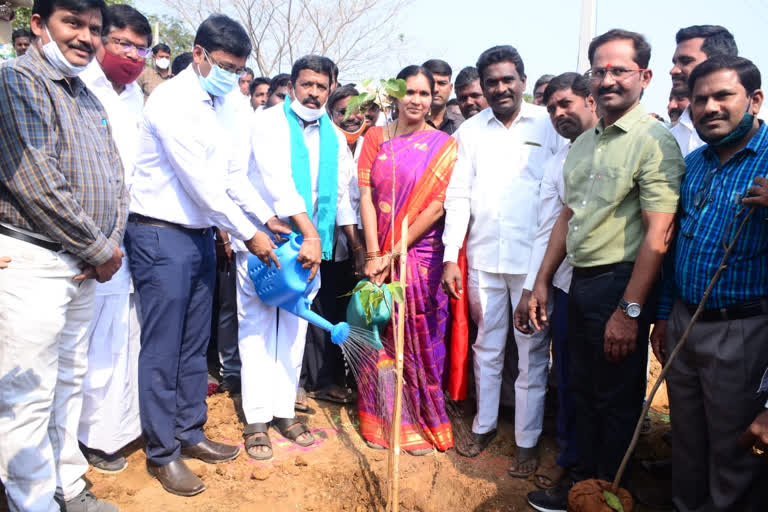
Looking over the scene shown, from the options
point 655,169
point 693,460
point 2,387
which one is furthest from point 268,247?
point 693,460

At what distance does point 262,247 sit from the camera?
303 centimetres

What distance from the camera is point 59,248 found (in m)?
2.31

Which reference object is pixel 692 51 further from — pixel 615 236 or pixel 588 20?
pixel 588 20

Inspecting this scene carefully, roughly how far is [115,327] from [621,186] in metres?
2.59

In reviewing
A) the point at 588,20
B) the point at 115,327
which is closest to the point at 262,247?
the point at 115,327

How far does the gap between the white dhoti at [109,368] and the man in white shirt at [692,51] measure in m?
3.28

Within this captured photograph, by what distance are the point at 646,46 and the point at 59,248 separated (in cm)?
268

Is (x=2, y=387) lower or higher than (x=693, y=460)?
higher

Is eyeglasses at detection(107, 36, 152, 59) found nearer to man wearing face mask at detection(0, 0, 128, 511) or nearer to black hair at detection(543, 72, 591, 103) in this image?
man wearing face mask at detection(0, 0, 128, 511)

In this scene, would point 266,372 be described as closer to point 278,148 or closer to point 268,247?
point 268,247

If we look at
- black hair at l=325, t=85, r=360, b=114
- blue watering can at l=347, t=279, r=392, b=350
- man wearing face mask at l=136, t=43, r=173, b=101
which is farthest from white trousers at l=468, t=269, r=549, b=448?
man wearing face mask at l=136, t=43, r=173, b=101

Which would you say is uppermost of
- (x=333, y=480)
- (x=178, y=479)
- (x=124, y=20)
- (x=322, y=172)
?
(x=124, y=20)

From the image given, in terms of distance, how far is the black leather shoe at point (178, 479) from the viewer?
2.89m

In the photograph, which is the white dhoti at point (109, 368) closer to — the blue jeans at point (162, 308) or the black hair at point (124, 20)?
the blue jeans at point (162, 308)
